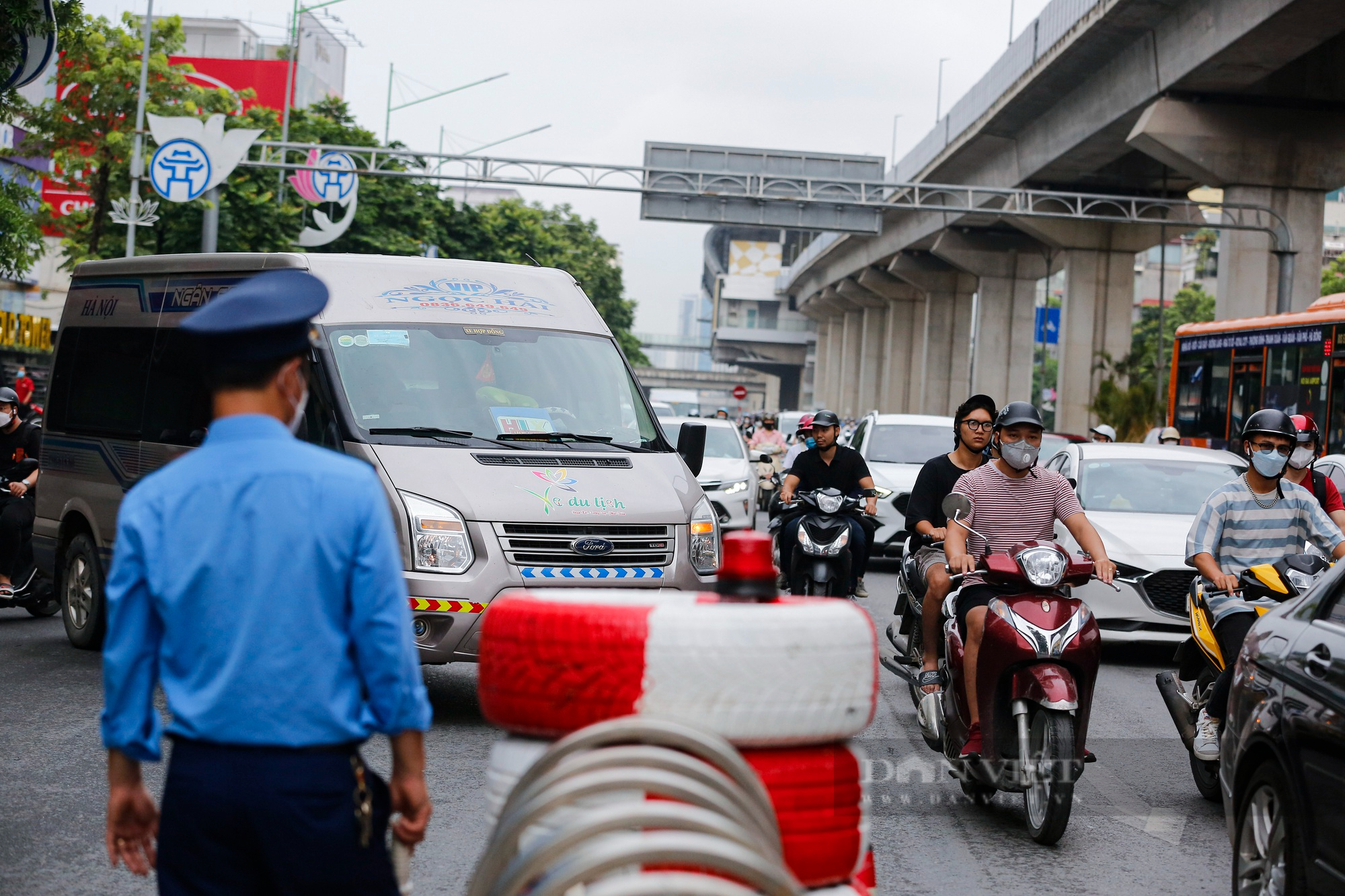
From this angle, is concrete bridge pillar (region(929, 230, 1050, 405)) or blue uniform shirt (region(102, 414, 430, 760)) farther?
concrete bridge pillar (region(929, 230, 1050, 405))

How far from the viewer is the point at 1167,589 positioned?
11.0 meters

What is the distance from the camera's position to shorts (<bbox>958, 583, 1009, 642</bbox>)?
21.4 feet

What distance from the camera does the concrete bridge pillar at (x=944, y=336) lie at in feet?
202

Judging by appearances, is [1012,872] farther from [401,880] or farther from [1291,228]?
[1291,228]

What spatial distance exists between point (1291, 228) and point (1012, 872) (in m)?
26.9

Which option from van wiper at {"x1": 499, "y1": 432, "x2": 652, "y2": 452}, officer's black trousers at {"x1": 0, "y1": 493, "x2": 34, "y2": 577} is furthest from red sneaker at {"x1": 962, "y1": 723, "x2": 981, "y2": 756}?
officer's black trousers at {"x1": 0, "y1": 493, "x2": 34, "y2": 577}

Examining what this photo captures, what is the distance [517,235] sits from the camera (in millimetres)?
64250

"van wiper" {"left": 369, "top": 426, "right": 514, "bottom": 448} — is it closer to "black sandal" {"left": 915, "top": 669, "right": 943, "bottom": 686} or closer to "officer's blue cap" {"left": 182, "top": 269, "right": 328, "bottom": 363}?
→ "black sandal" {"left": 915, "top": 669, "right": 943, "bottom": 686}

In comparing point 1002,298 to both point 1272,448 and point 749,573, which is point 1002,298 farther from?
point 749,573

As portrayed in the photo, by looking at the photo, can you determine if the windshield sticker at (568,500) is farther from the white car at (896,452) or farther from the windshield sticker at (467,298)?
the white car at (896,452)

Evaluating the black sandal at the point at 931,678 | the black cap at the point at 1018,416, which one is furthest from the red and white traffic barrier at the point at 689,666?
the black sandal at the point at 931,678

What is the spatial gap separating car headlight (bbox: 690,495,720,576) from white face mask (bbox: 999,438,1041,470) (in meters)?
2.16

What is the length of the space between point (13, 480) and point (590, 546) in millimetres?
A: 5745

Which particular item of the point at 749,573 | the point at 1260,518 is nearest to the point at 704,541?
the point at 1260,518
